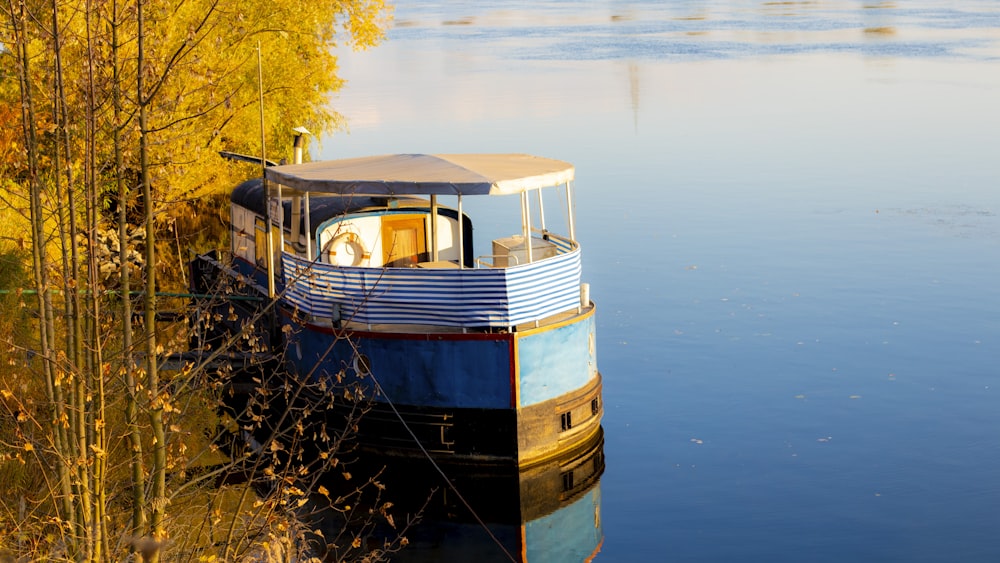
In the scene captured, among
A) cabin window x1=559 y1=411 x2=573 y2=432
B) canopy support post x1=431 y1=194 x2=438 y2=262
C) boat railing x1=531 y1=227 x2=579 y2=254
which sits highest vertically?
canopy support post x1=431 y1=194 x2=438 y2=262

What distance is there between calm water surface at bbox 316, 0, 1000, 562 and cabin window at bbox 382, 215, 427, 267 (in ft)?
15.8

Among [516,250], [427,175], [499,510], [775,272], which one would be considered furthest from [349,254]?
[775,272]

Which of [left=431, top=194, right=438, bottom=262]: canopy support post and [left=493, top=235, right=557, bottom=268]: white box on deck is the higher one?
[left=431, top=194, right=438, bottom=262]: canopy support post

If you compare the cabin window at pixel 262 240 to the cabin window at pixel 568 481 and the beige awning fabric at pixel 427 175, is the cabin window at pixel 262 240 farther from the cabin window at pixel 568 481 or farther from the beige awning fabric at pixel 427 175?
the cabin window at pixel 568 481

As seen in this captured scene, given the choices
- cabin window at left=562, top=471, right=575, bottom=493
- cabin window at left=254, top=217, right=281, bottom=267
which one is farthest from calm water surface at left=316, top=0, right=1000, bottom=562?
cabin window at left=254, top=217, right=281, bottom=267

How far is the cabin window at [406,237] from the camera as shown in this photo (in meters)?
24.6

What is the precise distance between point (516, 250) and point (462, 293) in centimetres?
254

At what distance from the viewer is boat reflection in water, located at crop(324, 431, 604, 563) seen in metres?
20.3

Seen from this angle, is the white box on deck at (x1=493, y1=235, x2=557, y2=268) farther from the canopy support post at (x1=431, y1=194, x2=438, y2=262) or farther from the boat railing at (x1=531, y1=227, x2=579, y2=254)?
the canopy support post at (x1=431, y1=194, x2=438, y2=262)

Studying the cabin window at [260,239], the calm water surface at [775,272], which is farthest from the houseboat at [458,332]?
the cabin window at [260,239]

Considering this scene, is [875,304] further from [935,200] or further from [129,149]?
[129,149]

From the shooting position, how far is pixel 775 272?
36438mm

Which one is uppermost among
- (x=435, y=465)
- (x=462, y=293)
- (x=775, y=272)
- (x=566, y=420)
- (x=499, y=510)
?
(x=462, y=293)

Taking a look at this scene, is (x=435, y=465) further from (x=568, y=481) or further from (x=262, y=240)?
(x=262, y=240)
